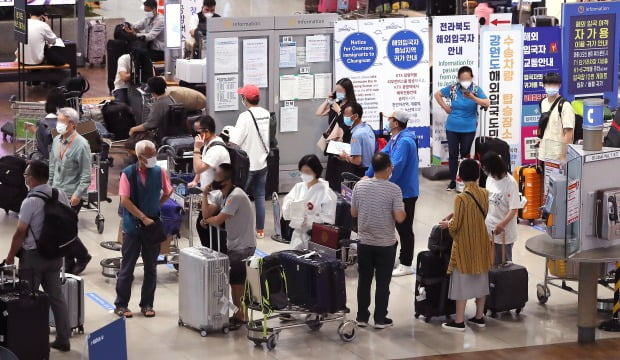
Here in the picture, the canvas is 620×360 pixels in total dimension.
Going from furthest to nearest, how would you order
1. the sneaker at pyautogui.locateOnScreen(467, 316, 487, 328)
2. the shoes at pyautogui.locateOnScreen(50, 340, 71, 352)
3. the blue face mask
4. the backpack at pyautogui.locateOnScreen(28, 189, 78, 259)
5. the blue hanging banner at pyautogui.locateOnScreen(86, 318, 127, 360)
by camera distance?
the blue face mask → the sneaker at pyautogui.locateOnScreen(467, 316, 487, 328) → the shoes at pyautogui.locateOnScreen(50, 340, 71, 352) → the backpack at pyautogui.locateOnScreen(28, 189, 78, 259) → the blue hanging banner at pyautogui.locateOnScreen(86, 318, 127, 360)

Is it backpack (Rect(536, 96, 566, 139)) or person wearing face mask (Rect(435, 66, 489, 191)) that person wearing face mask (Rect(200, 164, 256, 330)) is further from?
person wearing face mask (Rect(435, 66, 489, 191))

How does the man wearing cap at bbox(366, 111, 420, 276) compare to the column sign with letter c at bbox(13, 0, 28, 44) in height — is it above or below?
below

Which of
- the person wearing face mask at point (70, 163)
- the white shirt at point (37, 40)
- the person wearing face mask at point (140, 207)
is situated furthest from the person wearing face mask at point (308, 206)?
the white shirt at point (37, 40)

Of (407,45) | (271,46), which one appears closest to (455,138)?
(407,45)

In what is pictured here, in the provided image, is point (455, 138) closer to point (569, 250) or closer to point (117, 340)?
point (569, 250)

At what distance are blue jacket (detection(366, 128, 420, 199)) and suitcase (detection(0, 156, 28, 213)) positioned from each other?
172 inches

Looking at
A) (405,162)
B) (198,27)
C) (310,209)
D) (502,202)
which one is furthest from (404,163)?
(198,27)

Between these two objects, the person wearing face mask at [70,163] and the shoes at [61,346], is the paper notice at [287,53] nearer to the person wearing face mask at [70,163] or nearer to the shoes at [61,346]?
the person wearing face mask at [70,163]

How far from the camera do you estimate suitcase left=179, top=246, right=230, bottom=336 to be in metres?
11.6

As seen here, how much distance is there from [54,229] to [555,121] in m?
6.99

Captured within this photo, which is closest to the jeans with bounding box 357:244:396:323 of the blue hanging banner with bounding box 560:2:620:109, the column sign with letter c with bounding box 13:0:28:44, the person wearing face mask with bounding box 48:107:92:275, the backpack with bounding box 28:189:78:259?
the backpack with bounding box 28:189:78:259

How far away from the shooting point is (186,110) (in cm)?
1723

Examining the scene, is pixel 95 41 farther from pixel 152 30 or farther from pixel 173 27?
pixel 173 27

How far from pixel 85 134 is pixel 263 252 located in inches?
98.3
